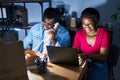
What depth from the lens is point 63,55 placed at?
1.67 metres

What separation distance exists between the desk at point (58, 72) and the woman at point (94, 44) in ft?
0.84

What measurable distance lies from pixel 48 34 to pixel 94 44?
0.51 metres

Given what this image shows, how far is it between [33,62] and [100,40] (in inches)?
31.6

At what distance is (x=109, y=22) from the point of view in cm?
284

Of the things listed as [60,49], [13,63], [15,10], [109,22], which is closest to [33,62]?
[60,49]

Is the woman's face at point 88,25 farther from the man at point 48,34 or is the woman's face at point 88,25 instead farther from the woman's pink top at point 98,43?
the man at point 48,34

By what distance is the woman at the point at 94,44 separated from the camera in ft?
6.57

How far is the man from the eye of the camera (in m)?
2.26

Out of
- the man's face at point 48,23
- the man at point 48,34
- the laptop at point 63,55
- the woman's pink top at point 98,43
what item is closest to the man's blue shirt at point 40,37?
the man at point 48,34

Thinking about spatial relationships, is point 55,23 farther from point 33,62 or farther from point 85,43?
point 33,62

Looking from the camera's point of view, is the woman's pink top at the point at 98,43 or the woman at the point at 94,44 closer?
the woman at the point at 94,44

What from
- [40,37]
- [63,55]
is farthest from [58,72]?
[40,37]

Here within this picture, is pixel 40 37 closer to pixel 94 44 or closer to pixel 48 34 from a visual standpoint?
pixel 48 34

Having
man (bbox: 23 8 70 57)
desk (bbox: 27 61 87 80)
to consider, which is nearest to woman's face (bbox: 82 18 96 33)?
man (bbox: 23 8 70 57)
